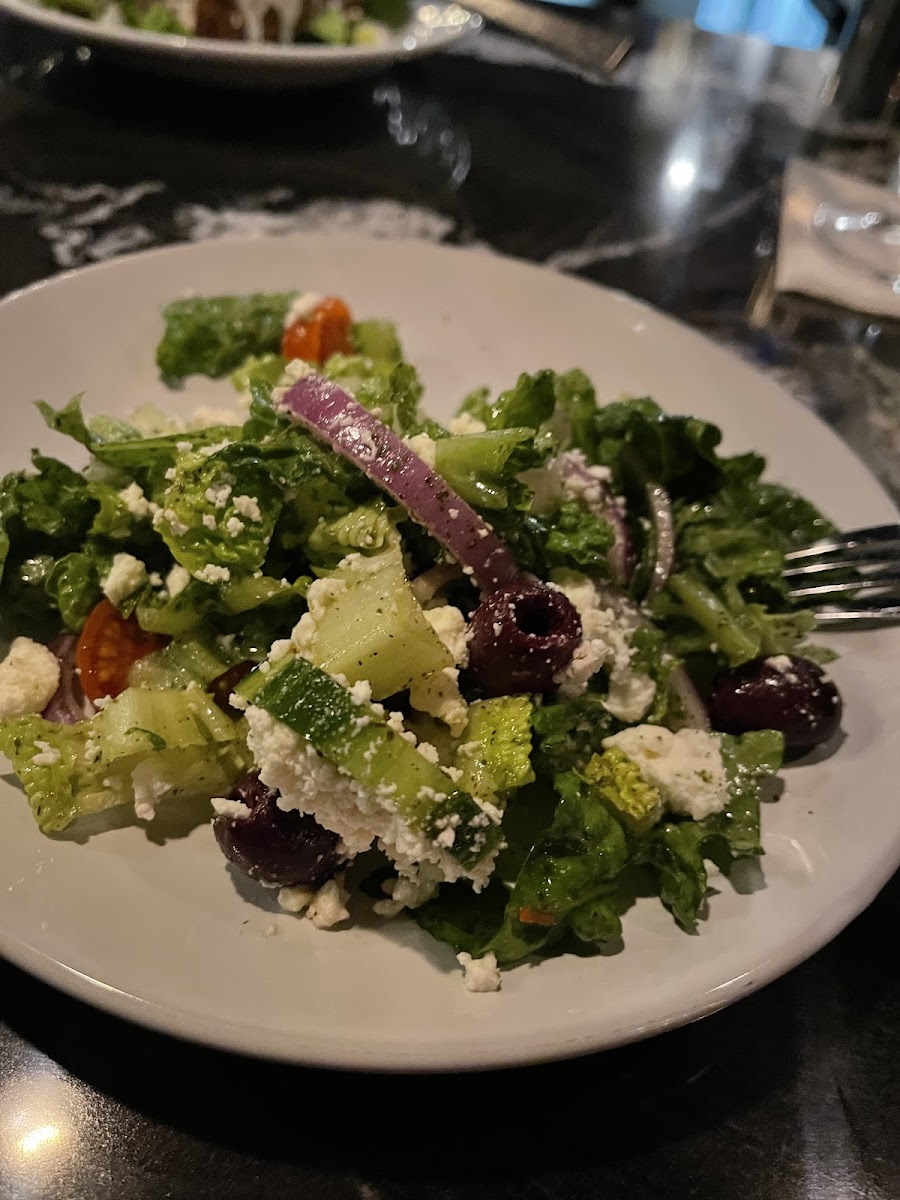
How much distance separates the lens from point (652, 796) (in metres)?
1.32

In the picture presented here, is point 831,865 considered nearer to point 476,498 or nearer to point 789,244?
point 476,498

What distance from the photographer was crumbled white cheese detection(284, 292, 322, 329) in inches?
80.7

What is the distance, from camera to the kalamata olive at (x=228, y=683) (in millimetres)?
1402

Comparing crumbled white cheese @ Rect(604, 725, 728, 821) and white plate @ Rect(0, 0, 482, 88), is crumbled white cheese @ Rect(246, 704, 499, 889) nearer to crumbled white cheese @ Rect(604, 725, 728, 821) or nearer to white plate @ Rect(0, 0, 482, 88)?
crumbled white cheese @ Rect(604, 725, 728, 821)

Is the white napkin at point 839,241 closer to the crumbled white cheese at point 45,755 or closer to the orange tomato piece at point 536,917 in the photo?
the orange tomato piece at point 536,917

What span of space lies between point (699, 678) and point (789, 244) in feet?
6.13

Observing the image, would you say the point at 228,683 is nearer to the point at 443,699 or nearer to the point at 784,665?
the point at 443,699

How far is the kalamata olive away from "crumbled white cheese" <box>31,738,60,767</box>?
0.79ft

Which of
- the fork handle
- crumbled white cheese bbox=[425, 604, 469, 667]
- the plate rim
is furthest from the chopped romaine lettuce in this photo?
the fork handle

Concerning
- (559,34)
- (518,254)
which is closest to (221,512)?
(518,254)

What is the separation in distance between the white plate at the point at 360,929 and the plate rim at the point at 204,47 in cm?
117

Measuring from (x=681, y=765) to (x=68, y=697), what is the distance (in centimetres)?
91

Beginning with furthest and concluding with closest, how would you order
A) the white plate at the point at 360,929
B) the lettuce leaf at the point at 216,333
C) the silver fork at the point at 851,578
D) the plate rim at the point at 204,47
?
the plate rim at the point at 204,47 < the lettuce leaf at the point at 216,333 < the silver fork at the point at 851,578 < the white plate at the point at 360,929

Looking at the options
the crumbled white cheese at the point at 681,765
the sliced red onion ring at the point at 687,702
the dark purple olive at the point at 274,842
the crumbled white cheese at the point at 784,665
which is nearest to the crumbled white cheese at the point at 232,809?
the dark purple olive at the point at 274,842
